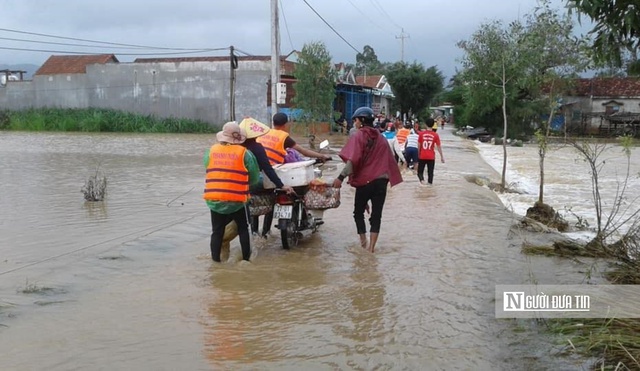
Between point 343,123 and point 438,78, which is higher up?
point 438,78

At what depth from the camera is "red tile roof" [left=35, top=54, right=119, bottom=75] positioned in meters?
51.6

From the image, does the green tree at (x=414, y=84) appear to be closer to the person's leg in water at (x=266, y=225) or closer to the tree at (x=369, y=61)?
the tree at (x=369, y=61)

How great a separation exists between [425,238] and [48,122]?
42.4 meters

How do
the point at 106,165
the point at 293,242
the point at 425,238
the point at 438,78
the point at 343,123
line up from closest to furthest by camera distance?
the point at 293,242 → the point at 425,238 → the point at 106,165 → the point at 343,123 → the point at 438,78

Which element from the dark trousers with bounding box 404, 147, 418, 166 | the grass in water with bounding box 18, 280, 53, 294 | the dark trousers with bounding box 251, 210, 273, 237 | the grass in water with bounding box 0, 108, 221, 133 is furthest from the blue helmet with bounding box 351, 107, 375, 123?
the grass in water with bounding box 0, 108, 221, 133

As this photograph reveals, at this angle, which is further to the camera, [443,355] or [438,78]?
[438,78]

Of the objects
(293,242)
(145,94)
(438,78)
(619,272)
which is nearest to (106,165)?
(293,242)

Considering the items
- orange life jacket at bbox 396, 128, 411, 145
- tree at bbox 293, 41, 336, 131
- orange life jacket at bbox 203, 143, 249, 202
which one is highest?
tree at bbox 293, 41, 336, 131

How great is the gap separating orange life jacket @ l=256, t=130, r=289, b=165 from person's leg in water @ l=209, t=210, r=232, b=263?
116cm

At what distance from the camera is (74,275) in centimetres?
667

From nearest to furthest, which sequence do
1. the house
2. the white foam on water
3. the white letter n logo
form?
the white letter n logo, the white foam on water, the house

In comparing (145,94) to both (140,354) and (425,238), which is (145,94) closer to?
(425,238)
